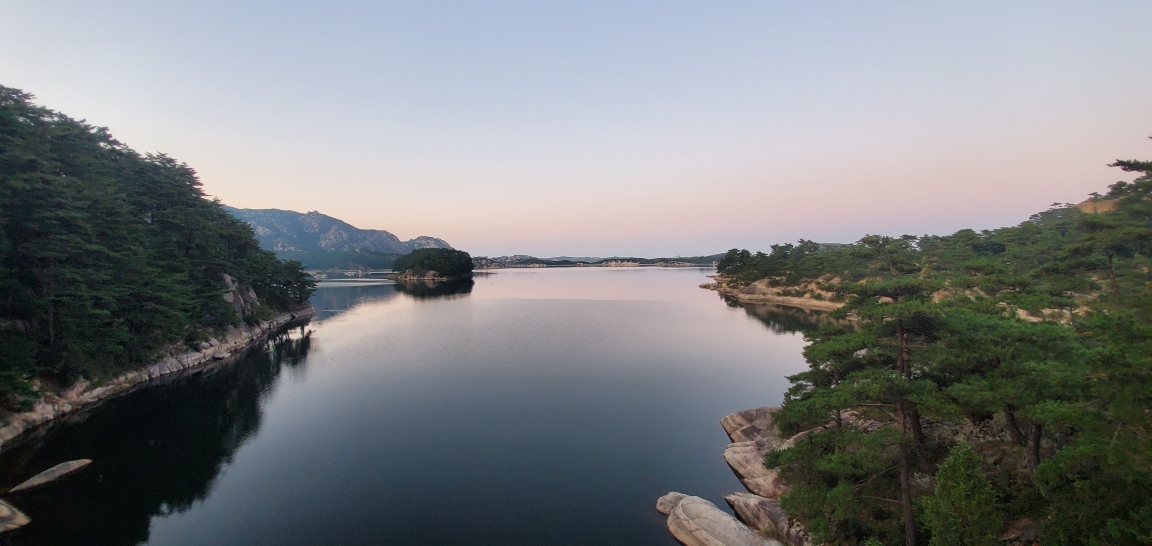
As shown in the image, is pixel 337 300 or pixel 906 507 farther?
pixel 337 300

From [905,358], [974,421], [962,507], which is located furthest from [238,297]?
[974,421]

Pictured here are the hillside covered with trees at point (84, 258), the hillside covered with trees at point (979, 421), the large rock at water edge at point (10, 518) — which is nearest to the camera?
the hillside covered with trees at point (979, 421)

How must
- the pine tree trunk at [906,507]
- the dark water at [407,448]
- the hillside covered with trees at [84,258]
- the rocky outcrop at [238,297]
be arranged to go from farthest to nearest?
1. the rocky outcrop at [238,297]
2. the hillside covered with trees at [84,258]
3. the dark water at [407,448]
4. the pine tree trunk at [906,507]

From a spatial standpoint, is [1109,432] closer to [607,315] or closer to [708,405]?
[708,405]

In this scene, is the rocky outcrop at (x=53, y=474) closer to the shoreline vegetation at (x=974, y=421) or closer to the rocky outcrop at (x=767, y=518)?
the shoreline vegetation at (x=974, y=421)

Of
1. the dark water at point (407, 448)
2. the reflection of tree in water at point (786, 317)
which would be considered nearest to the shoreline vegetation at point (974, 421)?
the dark water at point (407, 448)

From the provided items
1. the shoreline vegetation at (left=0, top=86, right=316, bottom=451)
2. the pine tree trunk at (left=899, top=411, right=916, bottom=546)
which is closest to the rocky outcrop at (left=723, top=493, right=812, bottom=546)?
the pine tree trunk at (left=899, top=411, right=916, bottom=546)

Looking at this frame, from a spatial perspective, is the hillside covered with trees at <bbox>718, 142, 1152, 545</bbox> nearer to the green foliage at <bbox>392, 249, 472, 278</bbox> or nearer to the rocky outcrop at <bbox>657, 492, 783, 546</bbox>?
the rocky outcrop at <bbox>657, 492, 783, 546</bbox>

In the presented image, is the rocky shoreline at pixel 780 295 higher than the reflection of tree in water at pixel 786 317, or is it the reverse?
the rocky shoreline at pixel 780 295

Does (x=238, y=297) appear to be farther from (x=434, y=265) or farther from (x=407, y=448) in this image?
(x=434, y=265)
